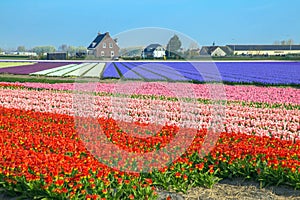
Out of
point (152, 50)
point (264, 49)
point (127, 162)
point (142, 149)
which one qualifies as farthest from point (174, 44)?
point (264, 49)

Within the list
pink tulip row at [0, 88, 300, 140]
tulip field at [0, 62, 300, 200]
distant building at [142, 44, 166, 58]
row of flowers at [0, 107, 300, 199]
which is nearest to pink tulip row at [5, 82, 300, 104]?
pink tulip row at [0, 88, 300, 140]

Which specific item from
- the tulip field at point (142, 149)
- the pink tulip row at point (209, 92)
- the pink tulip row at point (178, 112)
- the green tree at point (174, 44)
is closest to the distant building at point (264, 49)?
the pink tulip row at point (209, 92)

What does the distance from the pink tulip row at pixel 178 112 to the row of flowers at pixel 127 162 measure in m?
1.34

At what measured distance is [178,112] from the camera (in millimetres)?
10914

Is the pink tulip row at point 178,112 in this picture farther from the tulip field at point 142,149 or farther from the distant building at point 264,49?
the distant building at point 264,49

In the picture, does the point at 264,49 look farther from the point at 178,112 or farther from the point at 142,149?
the point at 142,149

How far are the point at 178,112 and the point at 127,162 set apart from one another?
521 cm

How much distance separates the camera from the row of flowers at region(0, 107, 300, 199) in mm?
4934

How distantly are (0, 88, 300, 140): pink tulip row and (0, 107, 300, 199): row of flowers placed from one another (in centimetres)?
134

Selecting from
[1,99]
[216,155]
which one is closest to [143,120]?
[216,155]

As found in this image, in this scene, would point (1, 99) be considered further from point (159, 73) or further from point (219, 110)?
point (159, 73)

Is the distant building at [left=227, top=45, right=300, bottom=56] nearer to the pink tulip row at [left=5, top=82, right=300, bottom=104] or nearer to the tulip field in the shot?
the pink tulip row at [left=5, top=82, right=300, bottom=104]

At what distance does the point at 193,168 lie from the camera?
18.9 ft

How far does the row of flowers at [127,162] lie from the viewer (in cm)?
493
